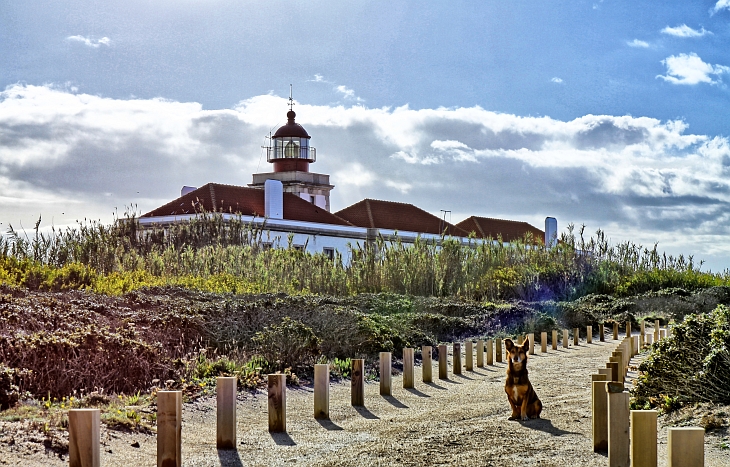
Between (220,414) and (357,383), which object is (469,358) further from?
(220,414)

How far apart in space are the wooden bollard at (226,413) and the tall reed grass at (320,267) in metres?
10.0

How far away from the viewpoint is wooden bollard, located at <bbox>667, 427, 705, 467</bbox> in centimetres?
454

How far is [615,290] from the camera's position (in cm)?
2680

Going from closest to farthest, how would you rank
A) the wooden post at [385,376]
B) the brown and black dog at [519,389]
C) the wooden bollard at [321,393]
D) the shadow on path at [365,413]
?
the brown and black dog at [519,389]
the wooden bollard at [321,393]
the shadow on path at [365,413]
the wooden post at [385,376]

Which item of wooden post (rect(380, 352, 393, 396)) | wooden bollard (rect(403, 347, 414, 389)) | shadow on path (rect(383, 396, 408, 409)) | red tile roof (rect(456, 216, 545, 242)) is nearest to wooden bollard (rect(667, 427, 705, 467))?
shadow on path (rect(383, 396, 408, 409))

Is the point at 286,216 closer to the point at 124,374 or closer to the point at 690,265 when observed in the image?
the point at 690,265

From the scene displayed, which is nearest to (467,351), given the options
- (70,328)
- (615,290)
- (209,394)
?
(209,394)

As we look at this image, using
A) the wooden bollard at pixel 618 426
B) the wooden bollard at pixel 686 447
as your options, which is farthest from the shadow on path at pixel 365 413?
the wooden bollard at pixel 686 447

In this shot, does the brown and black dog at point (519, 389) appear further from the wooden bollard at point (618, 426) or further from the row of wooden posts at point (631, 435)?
the wooden bollard at point (618, 426)

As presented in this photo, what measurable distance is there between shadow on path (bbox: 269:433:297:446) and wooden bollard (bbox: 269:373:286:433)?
0.34ft

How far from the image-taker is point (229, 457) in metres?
7.04

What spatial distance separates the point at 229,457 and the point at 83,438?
1604 millimetres

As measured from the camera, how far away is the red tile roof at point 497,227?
51969 millimetres

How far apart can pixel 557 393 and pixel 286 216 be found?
3479 cm
